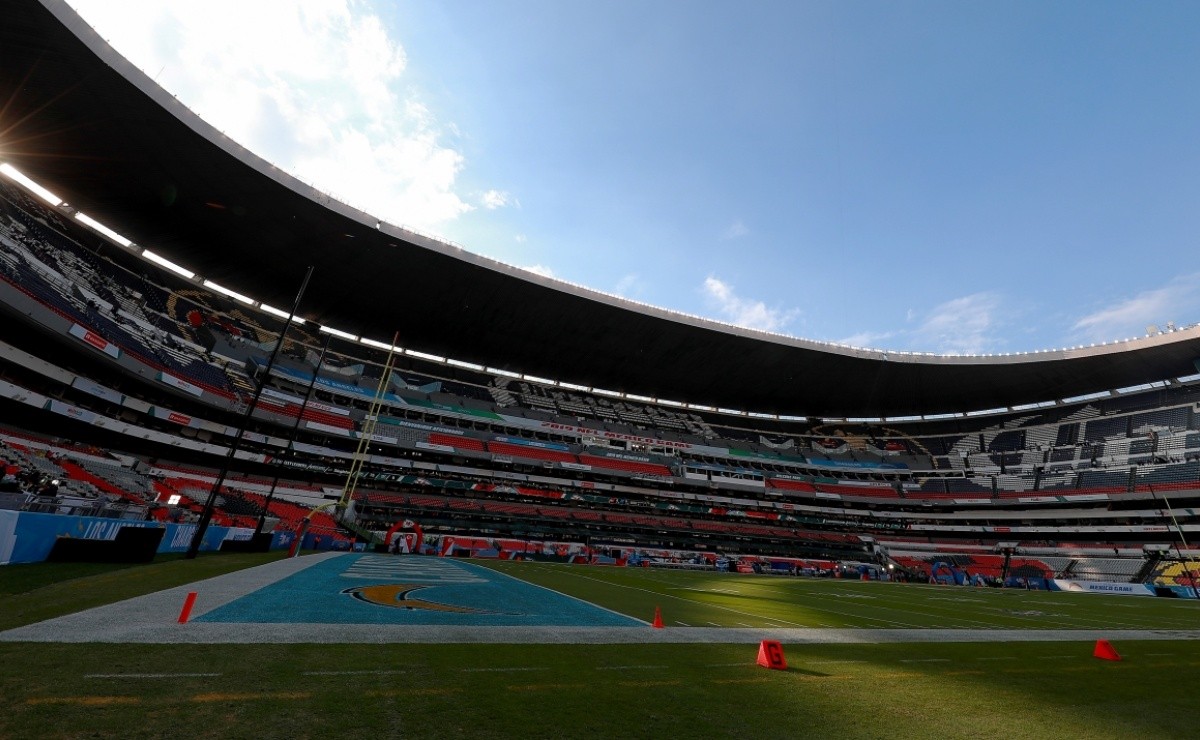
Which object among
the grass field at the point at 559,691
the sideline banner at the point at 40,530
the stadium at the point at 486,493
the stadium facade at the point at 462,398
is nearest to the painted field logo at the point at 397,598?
the stadium at the point at 486,493

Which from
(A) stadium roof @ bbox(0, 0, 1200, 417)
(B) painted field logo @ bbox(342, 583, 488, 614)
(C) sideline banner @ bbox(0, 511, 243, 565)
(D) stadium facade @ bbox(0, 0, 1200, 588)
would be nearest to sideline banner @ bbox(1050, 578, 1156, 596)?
(D) stadium facade @ bbox(0, 0, 1200, 588)

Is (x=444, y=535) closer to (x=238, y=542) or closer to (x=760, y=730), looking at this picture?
(x=238, y=542)

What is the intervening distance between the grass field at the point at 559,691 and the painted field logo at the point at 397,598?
3.76m

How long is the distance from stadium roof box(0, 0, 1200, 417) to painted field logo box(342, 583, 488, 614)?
2547cm

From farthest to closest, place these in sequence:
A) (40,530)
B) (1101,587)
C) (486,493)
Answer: (486,493) < (1101,587) < (40,530)

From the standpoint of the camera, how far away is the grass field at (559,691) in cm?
388

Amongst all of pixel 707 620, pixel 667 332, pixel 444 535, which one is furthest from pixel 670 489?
pixel 707 620

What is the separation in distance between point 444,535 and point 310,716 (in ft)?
126

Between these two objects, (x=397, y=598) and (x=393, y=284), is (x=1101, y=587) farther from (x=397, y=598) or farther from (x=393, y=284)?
(x=393, y=284)

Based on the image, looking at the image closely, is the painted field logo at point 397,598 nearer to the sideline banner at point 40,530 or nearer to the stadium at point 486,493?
the stadium at point 486,493

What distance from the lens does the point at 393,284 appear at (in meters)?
38.4

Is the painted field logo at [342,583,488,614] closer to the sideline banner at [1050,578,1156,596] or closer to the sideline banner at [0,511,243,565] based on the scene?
the sideline banner at [0,511,243,565]

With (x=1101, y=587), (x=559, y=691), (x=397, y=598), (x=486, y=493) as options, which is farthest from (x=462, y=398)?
(x=1101, y=587)

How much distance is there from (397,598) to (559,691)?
7.68 metres
